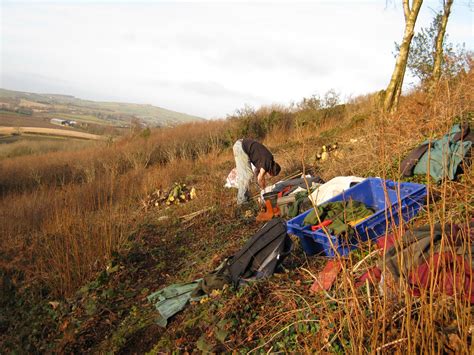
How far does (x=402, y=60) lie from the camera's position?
8500 millimetres

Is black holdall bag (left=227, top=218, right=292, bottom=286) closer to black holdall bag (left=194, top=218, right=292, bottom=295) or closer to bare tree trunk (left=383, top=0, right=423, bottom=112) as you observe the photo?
black holdall bag (left=194, top=218, right=292, bottom=295)

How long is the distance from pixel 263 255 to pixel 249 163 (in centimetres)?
331

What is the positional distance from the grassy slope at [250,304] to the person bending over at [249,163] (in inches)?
20.8

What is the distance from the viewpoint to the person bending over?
6.32m

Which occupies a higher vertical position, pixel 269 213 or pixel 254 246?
pixel 254 246

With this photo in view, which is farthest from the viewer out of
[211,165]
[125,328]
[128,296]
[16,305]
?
[211,165]

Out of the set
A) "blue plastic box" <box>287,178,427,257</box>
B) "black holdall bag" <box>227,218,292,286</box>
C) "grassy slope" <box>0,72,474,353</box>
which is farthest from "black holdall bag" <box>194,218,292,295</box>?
"blue plastic box" <box>287,178,427,257</box>

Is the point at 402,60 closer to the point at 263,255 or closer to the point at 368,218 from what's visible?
the point at 368,218

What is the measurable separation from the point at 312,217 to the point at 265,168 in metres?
2.59

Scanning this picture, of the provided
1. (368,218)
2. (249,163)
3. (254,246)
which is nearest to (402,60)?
(249,163)

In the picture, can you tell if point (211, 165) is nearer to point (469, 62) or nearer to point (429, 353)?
point (469, 62)

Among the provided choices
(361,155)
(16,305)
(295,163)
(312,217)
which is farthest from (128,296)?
(295,163)

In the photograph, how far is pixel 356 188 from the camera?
4711 millimetres

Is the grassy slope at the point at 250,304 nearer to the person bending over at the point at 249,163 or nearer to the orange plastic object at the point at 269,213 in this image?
the orange plastic object at the point at 269,213
